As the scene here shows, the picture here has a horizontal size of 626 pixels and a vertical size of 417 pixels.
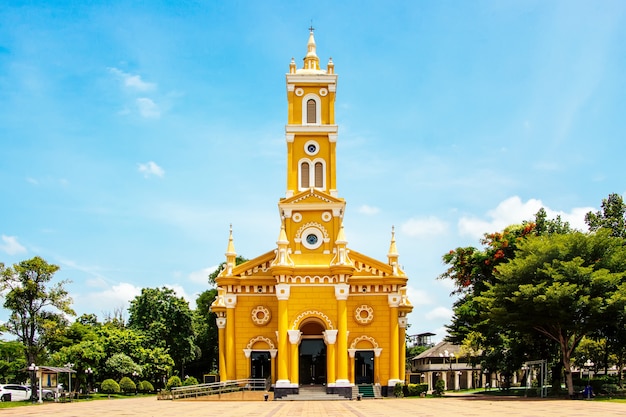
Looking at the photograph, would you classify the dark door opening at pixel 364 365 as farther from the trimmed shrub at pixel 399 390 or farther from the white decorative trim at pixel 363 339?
the trimmed shrub at pixel 399 390

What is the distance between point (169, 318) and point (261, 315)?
2479 cm

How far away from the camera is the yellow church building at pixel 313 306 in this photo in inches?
1650

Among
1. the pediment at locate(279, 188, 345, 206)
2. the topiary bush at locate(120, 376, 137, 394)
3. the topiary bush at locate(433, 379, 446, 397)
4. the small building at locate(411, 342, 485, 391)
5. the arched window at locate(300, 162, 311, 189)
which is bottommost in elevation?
the small building at locate(411, 342, 485, 391)

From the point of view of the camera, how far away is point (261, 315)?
4409cm

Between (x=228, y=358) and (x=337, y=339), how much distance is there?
7.50 metres

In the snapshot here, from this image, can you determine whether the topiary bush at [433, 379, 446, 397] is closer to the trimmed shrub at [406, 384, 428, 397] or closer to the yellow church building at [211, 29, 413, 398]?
the trimmed shrub at [406, 384, 428, 397]

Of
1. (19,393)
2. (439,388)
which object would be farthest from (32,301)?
(439,388)

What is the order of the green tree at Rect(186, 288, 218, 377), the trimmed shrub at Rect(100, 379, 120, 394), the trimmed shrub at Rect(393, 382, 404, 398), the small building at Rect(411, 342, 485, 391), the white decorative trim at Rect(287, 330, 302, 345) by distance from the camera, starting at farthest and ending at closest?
1. the small building at Rect(411, 342, 485, 391)
2. the green tree at Rect(186, 288, 218, 377)
3. the trimmed shrub at Rect(100, 379, 120, 394)
4. the trimmed shrub at Rect(393, 382, 404, 398)
5. the white decorative trim at Rect(287, 330, 302, 345)

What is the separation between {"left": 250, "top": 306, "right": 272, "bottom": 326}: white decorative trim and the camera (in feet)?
144

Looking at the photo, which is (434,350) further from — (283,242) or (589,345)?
(283,242)

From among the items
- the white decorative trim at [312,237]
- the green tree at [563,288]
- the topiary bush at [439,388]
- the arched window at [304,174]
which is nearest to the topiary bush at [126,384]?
the white decorative trim at [312,237]

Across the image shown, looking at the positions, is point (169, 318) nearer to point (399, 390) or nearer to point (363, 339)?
point (363, 339)

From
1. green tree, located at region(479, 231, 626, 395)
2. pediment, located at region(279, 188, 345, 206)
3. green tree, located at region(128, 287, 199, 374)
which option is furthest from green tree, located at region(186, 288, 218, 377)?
green tree, located at region(479, 231, 626, 395)

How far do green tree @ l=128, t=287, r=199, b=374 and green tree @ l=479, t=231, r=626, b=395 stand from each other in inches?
1400
